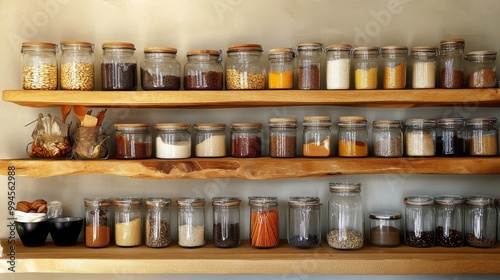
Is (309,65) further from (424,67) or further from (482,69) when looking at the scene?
(482,69)

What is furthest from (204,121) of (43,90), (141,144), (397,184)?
(397,184)

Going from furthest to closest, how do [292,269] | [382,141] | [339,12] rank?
1. [339,12]
2. [382,141]
3. [292,269]

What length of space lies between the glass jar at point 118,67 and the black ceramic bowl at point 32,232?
59cm

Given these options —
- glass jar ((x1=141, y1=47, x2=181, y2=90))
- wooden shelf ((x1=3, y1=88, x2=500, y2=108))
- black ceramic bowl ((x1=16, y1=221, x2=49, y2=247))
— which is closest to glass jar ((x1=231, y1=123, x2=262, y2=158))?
wooden shelf ((x1=3, y1=88, x2=500, y2=108))

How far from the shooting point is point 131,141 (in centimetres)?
247

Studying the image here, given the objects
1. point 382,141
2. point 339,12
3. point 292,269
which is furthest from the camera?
point 339,12

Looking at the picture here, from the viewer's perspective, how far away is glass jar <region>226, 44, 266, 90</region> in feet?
7.95

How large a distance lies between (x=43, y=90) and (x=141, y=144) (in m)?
0.41

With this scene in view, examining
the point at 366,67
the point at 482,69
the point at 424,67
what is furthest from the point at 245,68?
the point at 482,69

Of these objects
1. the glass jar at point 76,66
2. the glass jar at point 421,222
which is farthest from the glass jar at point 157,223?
the glass jar at point 421,222

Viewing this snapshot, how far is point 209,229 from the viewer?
2.65m

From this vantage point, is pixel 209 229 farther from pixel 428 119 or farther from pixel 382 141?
pixel 428 119

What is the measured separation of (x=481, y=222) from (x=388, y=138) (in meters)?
0.47

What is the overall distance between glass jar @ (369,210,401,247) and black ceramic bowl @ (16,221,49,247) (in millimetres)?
1263
